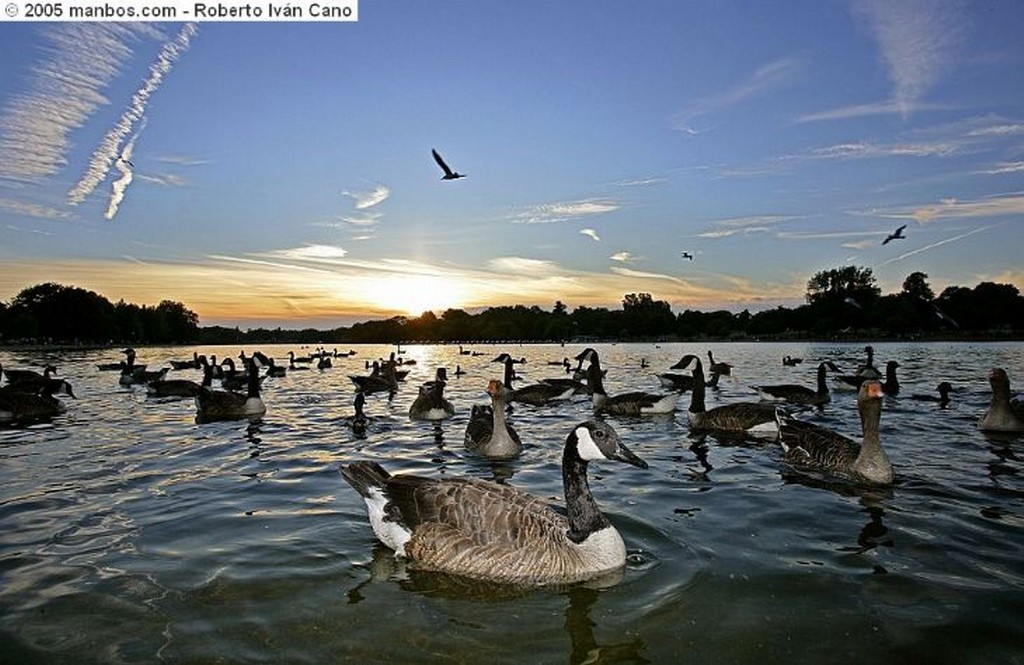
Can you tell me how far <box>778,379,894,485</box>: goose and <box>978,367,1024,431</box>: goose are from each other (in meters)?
5.99

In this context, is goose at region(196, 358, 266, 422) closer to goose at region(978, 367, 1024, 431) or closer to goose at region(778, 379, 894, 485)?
goose at region(778, 379, 894, 485)

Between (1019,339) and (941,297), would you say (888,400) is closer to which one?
(1019,339)

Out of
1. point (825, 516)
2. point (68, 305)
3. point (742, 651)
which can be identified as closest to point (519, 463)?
point (825, 516)

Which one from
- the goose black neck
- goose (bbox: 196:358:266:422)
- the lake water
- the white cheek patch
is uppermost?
the white cheek patch

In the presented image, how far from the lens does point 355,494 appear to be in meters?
10.8

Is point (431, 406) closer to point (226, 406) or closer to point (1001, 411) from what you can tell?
point (226, 406)

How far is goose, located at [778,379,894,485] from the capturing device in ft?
36.4

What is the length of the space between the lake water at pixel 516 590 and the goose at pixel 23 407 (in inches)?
307

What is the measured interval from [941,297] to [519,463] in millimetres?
164464

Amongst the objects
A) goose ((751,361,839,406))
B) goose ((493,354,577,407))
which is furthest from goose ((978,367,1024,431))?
goose ((493,354,577,407))

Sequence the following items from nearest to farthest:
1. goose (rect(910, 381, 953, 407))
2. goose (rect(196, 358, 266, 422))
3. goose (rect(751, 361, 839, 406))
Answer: goose (rect(196, 358, 266, 422))
goose (rect(910, 381, 953, 407))
goose (rect(751, 361, 839, 406))

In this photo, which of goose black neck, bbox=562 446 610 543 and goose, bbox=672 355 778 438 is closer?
goose black neck, bbox=562 446 610 543

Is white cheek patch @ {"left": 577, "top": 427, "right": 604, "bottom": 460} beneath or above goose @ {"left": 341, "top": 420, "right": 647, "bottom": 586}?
above

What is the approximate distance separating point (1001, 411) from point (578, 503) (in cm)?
1440
